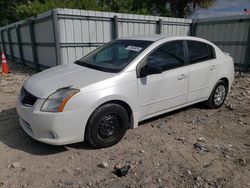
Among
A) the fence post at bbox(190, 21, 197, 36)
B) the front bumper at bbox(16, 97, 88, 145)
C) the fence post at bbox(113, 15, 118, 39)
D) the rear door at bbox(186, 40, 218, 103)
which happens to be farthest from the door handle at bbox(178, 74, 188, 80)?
the fence post at bbox(190, 21, 197, 36)

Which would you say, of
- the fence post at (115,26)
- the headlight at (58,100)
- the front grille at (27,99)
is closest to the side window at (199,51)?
the headlight at (58,100)

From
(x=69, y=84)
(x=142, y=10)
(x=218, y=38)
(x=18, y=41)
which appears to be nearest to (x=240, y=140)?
(x=69, y=84)

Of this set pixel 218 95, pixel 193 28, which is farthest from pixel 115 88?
pixel 193 28

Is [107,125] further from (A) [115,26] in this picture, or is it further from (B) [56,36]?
(A) [115,26]

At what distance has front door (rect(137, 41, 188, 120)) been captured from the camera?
11.1 ft

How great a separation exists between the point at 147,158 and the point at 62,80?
1.63 metres

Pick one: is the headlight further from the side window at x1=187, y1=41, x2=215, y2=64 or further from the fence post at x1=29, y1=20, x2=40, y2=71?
the fence post at x1=29, y1=20, x2=40, y2=71

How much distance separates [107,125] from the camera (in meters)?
3.10

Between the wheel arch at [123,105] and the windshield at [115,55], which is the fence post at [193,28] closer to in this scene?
the windshield at [115,55]

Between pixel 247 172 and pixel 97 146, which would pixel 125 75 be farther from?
pixel 247 172

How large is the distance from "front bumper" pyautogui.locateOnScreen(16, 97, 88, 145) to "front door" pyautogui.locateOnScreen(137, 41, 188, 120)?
1.03m

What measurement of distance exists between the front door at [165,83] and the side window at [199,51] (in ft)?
0.70

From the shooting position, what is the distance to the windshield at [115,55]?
11.0 ft

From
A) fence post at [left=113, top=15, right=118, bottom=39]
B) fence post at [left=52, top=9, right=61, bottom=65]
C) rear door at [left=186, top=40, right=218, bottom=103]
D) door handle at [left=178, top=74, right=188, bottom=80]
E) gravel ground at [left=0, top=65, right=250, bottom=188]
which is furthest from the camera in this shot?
fence post at [left=113, top=15, right=118, bottom=39]
